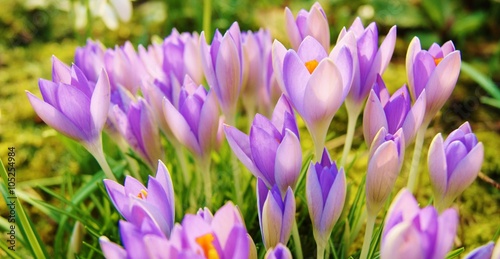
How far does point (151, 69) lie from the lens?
114 centimetres

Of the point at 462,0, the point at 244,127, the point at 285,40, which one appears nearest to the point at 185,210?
the point at 244,127

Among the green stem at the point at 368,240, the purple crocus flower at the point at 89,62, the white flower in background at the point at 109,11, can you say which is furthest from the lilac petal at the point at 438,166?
the white flower in background at the point at 109,11

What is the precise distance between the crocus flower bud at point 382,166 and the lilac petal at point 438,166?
4 cm

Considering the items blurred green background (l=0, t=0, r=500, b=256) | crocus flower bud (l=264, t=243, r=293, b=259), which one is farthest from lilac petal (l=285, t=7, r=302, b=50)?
blurred green background (l=0, t=0, r=500, b=256)

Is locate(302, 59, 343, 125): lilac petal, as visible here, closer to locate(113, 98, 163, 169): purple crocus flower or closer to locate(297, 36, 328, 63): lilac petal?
locate(297, 36, 328, 63): lilac petal

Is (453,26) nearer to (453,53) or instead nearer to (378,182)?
(453,53)

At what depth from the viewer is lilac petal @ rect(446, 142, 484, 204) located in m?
0.79

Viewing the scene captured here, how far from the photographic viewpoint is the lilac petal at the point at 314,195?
2.53ft

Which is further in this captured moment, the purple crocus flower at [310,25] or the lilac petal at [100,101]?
the purple crocus flower at [310,25]

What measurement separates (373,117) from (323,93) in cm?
10

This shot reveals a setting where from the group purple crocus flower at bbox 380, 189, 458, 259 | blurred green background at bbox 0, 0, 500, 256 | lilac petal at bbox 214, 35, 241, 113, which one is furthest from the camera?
blurred green background at bbox 0, 0, 500, 256

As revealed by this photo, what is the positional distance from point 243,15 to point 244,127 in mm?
750

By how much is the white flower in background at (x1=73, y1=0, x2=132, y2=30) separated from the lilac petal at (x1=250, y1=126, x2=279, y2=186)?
955 mm

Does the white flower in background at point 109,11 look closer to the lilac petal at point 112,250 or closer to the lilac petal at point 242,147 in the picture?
the lilac petal at point 242,147
